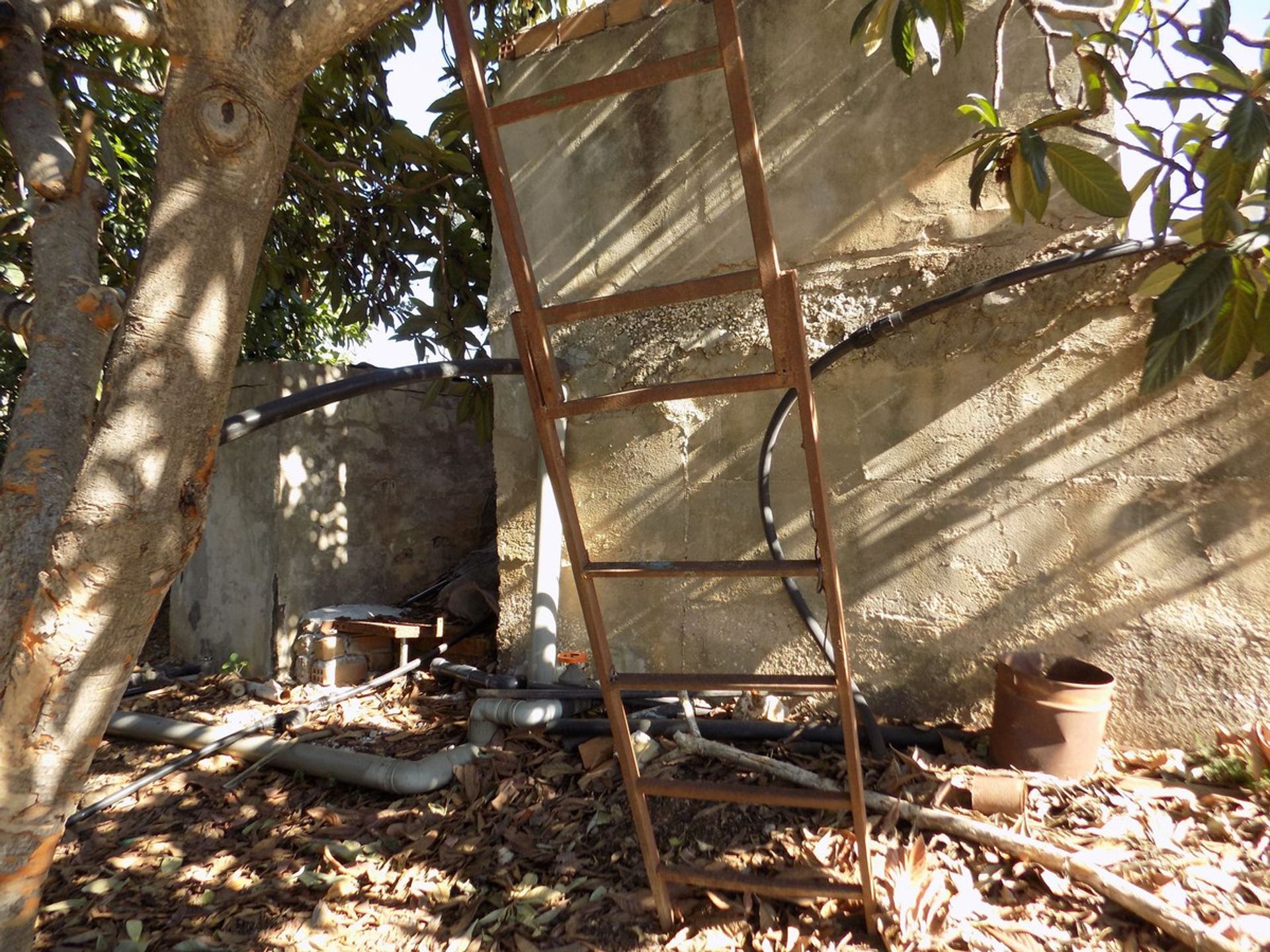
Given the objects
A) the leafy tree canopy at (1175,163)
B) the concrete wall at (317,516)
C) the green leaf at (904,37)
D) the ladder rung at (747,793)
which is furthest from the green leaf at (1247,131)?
the concrete wall at (317,516)

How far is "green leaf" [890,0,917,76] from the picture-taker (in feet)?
7.27

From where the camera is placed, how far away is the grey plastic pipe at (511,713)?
302 cm

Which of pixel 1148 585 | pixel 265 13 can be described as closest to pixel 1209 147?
pixel 1148 585

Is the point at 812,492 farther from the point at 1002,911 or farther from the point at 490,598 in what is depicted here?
the point at 490,598

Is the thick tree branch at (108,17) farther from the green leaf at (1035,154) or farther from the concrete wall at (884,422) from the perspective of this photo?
the green leaf at (1035,154)

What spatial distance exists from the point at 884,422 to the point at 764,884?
1.70 metres

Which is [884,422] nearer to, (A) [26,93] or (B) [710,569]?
(B) [710,569]

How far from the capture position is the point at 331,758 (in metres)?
3.03

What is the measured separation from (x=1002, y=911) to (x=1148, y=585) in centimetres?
122

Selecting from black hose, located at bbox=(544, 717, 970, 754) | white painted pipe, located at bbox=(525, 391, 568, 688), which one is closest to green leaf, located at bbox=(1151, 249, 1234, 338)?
black hose, located at bbox=(544, 717, 970, 754)

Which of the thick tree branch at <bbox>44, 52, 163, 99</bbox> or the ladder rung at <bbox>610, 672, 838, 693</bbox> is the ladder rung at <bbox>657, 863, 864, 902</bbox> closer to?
the ladder rung at <bbox>610, 672, 838, 693</bbox>

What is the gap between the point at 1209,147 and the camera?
1.97 meters

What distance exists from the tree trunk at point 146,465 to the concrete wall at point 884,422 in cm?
200

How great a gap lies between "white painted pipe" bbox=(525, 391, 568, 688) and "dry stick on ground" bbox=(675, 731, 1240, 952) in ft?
2.69
